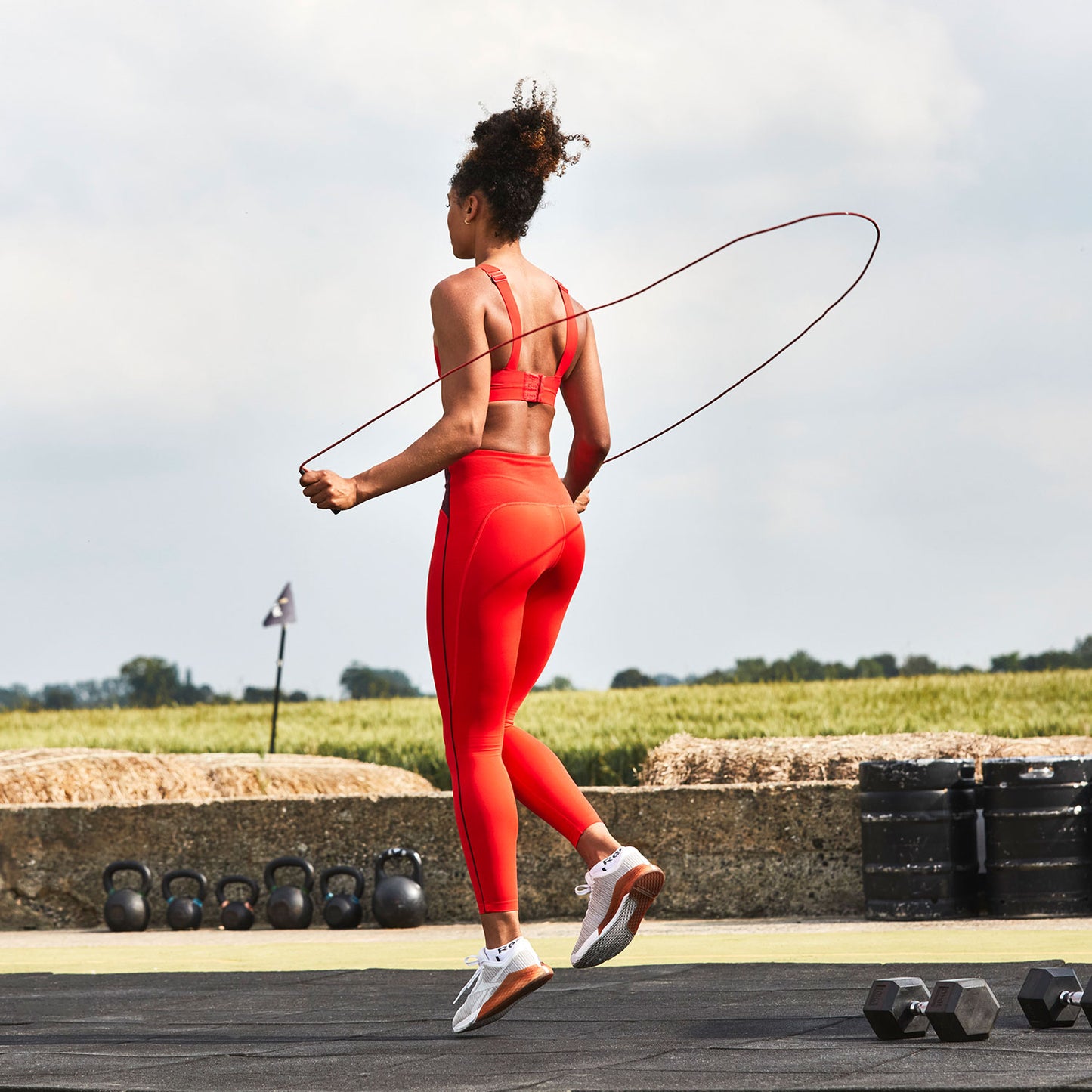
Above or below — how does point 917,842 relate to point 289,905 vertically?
above

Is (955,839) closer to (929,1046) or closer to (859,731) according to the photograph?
(929,1046)

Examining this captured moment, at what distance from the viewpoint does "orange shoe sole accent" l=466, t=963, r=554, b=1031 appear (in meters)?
3.82

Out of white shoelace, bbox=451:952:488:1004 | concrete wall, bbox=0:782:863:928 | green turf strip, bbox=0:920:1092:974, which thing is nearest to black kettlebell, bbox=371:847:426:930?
green turf strip, bbox=0:920:1092:974

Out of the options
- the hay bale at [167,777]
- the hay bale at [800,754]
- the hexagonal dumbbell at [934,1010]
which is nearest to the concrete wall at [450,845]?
the hay bale at [167,777]

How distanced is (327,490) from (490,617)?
50cm

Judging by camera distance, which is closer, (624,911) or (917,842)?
(624,911)

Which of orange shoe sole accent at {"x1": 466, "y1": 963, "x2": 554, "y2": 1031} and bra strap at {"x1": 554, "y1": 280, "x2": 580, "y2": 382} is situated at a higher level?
bra strap at {"x1": 554, "y1": 280, "x2": 580, "y2": 382}

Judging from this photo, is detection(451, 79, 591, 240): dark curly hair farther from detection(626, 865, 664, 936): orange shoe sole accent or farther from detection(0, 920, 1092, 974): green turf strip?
detection(0, 920, 1092, 974): green turf strip

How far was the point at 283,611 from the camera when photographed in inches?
621

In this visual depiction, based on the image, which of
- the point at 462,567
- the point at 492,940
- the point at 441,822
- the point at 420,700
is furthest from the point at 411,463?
the point at 420,700

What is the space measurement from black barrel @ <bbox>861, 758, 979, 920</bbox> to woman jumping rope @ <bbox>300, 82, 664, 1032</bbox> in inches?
144

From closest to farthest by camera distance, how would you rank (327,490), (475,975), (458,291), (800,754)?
(327,490), (475,975), (458,291), (800,754)

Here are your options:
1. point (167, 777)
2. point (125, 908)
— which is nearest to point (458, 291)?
point (125, 908)

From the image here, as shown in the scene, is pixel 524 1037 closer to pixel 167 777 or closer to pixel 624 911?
pixel 624 911
